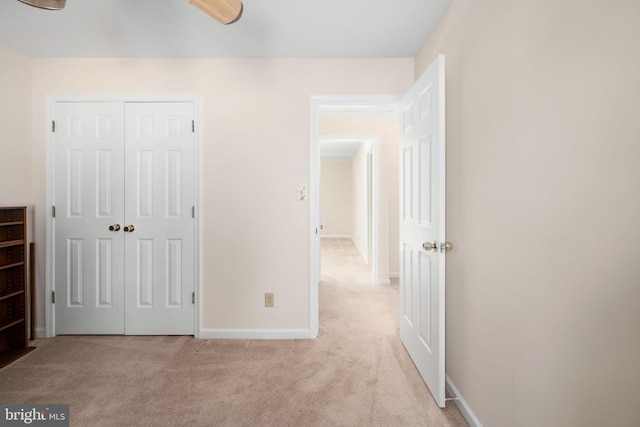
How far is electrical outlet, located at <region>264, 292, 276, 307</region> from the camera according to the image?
3.04 meters

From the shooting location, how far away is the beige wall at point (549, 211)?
94 centimetres

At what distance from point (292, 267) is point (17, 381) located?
2.01m

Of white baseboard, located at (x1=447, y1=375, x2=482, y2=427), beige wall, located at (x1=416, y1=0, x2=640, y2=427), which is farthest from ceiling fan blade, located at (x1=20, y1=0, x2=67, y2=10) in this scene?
white baseboard, located at (x1=447, y1=375, x2=482, y2=427)

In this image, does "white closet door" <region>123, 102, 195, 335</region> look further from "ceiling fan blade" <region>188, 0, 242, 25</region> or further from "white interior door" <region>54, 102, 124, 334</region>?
"ceiling fan blade" <region>188, 0, 242, 25</region>

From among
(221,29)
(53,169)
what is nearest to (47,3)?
(221,29)

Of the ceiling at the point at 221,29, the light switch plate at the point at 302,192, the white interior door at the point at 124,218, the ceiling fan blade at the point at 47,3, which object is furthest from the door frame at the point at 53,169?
the ceiling fan blade at the point at 47,3

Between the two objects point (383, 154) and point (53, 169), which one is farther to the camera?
point (383, 154)

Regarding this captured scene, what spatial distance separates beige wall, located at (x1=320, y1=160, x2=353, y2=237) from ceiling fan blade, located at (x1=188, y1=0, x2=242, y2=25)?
9464 millimetres

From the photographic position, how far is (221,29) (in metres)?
2.47

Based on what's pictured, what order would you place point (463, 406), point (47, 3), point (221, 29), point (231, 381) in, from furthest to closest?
point (221, 29)
point (231, 381)
point (463, 406)
point (47, 3)

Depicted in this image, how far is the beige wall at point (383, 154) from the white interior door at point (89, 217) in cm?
280

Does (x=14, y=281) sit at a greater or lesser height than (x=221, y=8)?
lesser

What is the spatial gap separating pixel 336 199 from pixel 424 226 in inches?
359

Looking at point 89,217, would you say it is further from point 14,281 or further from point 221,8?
point 221,8
